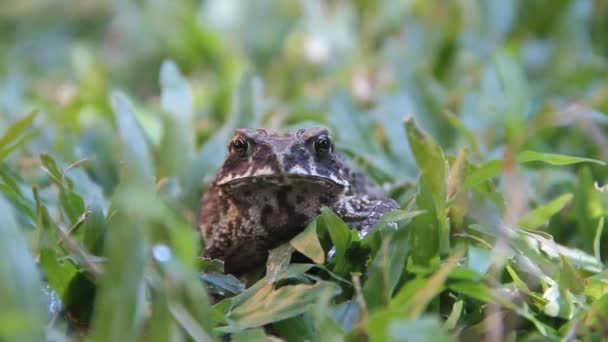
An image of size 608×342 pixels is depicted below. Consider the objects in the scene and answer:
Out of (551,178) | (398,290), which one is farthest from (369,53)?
(398,290)

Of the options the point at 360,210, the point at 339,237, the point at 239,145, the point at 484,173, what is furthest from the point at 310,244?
the point at 484,173

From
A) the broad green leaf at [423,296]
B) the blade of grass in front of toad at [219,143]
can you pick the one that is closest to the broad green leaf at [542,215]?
the broad green leaf at [423,296]

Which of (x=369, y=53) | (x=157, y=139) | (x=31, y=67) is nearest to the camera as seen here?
(x=157, y=139)

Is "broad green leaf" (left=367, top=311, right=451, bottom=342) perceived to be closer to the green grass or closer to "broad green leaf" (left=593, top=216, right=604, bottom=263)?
the green grass

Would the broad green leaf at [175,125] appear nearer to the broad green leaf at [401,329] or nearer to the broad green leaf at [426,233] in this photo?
the broad green leaf at [426,233]

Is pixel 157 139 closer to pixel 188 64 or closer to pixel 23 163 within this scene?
pixel 23 163

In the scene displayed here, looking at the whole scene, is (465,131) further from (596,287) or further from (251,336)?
(251,336)
